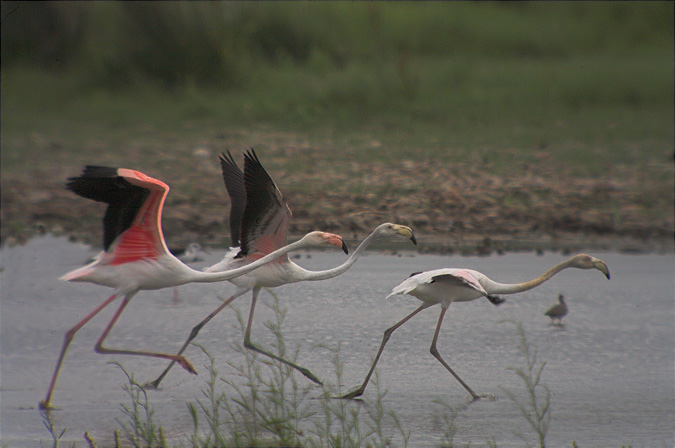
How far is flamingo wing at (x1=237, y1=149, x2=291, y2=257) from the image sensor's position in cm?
520

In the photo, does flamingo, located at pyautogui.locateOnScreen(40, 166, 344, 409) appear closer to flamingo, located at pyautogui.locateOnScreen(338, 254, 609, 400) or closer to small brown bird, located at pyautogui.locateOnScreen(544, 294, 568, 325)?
flamingo, located at pyautogui.locateOnScreen(338, 254, 609, 400)

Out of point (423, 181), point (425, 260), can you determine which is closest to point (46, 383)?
point (425, 260)

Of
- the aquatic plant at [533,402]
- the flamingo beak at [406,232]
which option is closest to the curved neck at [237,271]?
the flamingo beak at [406,232]

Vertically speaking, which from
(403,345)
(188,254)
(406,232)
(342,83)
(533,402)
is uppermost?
(342,83)

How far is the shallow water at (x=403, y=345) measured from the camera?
4293mm

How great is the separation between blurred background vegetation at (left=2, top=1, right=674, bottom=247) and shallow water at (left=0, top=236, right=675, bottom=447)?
4.03 m

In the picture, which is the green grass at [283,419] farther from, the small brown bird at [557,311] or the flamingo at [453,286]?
the small brown bird at [557,311]

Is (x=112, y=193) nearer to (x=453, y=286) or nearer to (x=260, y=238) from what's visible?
(x=260, y=238)

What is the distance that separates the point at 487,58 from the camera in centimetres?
1648

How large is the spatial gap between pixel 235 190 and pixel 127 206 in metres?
1.13

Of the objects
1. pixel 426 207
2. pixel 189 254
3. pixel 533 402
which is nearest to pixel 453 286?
pixel 533 402

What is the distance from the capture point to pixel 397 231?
482 cm

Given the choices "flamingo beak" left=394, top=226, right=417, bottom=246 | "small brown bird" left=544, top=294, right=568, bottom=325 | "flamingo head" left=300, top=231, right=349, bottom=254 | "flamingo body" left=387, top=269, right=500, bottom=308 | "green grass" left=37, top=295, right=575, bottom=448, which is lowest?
"green grass" left=37, top=295, right=575, bottom=448

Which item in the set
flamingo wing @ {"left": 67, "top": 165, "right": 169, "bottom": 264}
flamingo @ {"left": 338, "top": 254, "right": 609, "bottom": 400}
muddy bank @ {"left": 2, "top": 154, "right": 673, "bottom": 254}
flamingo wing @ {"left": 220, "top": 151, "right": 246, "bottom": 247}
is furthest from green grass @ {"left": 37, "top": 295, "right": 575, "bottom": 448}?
muddy bank @ {"left": 2, "top": 154, "right": 673, "bottom": 254}
